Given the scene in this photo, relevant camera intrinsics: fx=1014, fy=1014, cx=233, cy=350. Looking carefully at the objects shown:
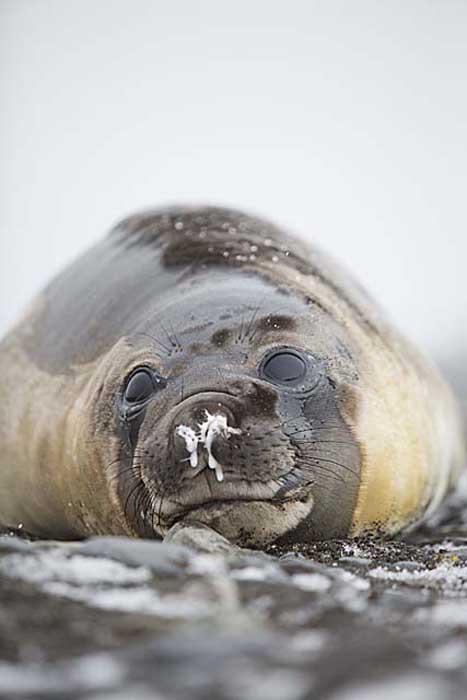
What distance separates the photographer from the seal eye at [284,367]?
3.20 metres

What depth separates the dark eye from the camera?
10.8ft

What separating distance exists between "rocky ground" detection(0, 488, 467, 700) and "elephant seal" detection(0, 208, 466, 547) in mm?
503

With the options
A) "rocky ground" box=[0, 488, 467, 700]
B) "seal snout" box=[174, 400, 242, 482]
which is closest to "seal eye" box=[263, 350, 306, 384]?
"seal snout" box=[174, 400, 242, 482]

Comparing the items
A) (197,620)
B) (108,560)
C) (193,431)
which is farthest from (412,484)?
(197,620)

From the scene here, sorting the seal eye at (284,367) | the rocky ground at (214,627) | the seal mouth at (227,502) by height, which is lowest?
the rocky ground at (214,627)

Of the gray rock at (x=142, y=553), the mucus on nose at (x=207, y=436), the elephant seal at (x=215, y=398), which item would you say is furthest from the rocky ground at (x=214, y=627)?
the elephant seal at (x=215, y=398)

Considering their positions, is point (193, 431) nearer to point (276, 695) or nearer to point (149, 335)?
point (149, 335)

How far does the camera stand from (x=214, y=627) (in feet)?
5.61

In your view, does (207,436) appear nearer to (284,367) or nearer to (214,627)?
(284,367)

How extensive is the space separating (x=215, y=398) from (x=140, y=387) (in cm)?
45

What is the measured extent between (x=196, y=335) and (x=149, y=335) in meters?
0.26

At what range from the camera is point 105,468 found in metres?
3.47

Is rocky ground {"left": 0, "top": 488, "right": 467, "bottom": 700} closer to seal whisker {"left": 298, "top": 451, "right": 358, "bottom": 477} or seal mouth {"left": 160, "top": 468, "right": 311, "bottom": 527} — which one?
seal mouth {"left": 160, "top": 468, "right": 311, "bottom": 527}

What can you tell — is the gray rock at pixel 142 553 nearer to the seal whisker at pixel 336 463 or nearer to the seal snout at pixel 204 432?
the seal snout at pixel 204 432
